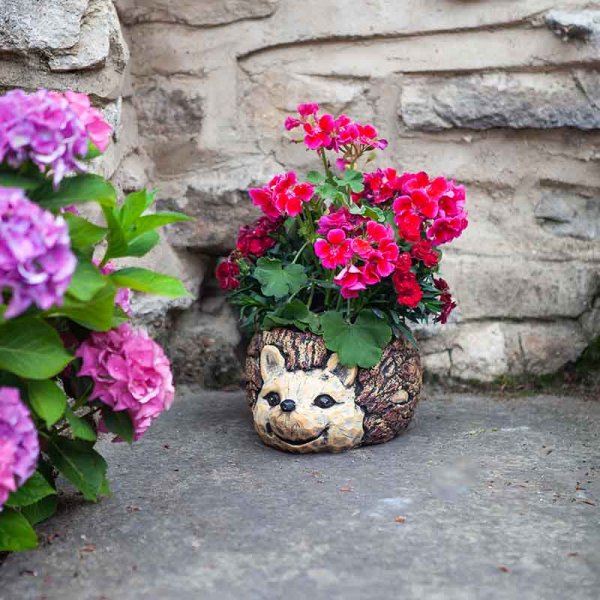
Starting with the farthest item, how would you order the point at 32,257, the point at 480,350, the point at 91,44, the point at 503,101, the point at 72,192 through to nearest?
the point at 480,350 → the point at 503,101 → the point at 91,44 → the point at 72,192 → the point at 32,257

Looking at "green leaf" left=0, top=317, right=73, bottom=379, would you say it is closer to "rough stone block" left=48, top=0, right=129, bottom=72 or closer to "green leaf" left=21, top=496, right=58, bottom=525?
"green leaf" left=21, top=496, right=58, bottom=525

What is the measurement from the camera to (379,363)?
2174 millimetres

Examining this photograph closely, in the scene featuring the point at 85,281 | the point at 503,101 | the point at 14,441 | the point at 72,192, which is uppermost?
the point at 503,101

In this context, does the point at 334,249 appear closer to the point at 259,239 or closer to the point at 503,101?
the point at 259,239

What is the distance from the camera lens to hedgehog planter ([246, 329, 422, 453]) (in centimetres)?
211

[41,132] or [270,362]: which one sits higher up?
[41,132]

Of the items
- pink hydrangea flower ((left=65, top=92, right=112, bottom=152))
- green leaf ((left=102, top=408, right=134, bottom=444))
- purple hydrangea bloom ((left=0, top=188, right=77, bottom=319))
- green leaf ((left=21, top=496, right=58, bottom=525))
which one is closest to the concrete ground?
green leaf ((left=21, top=496, right=58, bottom=525))

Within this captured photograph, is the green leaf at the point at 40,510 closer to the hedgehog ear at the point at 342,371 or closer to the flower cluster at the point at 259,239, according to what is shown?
the hedgehog ear at the point at 342,371

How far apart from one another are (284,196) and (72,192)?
29.5 inches

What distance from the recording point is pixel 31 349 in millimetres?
1476

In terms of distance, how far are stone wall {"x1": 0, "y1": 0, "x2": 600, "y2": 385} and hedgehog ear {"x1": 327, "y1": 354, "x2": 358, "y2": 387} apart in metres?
0.58

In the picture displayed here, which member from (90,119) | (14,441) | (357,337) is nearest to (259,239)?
(357,337)

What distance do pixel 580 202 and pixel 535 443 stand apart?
0.79 meters

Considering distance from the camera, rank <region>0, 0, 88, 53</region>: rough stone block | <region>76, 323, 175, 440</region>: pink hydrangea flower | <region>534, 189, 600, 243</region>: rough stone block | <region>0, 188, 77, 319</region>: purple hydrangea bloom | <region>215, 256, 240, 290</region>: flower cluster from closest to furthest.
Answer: <region>0, 188, 77, 319</region>: purple hydrangea bloom
<region>76, 323, 175, 440</region>: pink hydrangea flower
<region>0, 0, 88, 53</region>: rough stone block
<region>215, 256, 240, 290</region>: flower cluster
<region>534, 189, 600, 243</region>: rough stone block
